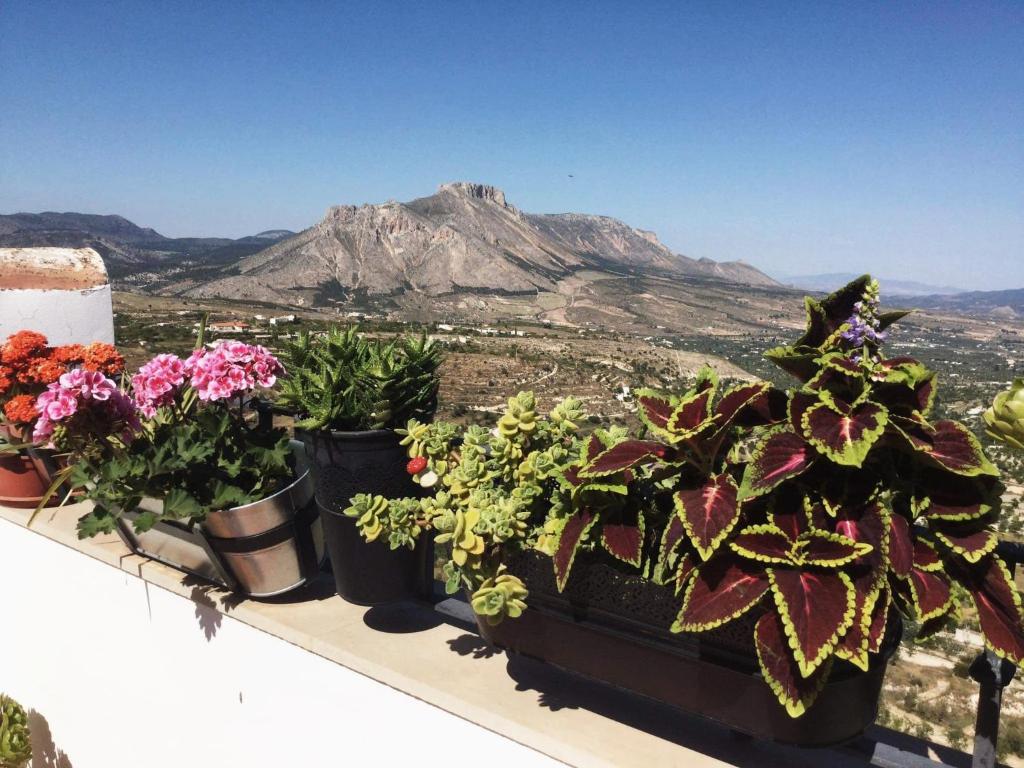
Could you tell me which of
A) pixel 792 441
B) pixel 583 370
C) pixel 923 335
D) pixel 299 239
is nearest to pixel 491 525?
pixel 792 441

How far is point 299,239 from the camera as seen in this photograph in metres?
166

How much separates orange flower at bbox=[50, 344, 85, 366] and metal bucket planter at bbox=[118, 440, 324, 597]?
0.76 m

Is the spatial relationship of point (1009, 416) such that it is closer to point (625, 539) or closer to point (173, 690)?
point (625, 539)

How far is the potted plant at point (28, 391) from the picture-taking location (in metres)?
2.26

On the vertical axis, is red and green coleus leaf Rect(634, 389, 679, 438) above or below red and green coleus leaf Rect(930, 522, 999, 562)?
above

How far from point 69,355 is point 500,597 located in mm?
1978

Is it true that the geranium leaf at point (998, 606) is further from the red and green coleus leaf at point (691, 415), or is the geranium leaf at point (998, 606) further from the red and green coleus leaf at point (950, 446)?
the red and green coleus leaf at point (691, 415)

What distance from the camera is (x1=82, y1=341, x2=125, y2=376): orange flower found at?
7.43 ft

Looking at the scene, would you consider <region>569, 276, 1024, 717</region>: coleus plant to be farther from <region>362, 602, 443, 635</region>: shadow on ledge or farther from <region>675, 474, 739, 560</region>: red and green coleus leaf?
<region>362, 602, 443, 635</region>: shadow on ledge

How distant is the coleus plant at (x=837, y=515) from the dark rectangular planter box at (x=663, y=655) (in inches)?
2.7

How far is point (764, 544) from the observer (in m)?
1.03

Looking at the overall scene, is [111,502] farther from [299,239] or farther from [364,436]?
[299,239]

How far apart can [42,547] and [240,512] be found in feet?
3.98

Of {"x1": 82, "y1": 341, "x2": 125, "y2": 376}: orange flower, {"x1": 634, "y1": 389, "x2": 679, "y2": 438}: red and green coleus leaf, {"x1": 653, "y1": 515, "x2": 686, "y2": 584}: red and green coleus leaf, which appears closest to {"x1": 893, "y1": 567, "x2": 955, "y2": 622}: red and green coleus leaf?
{"x1": 653, "y1": 515, "x2": 686, "y2": 584}: red and green coleus leaf
